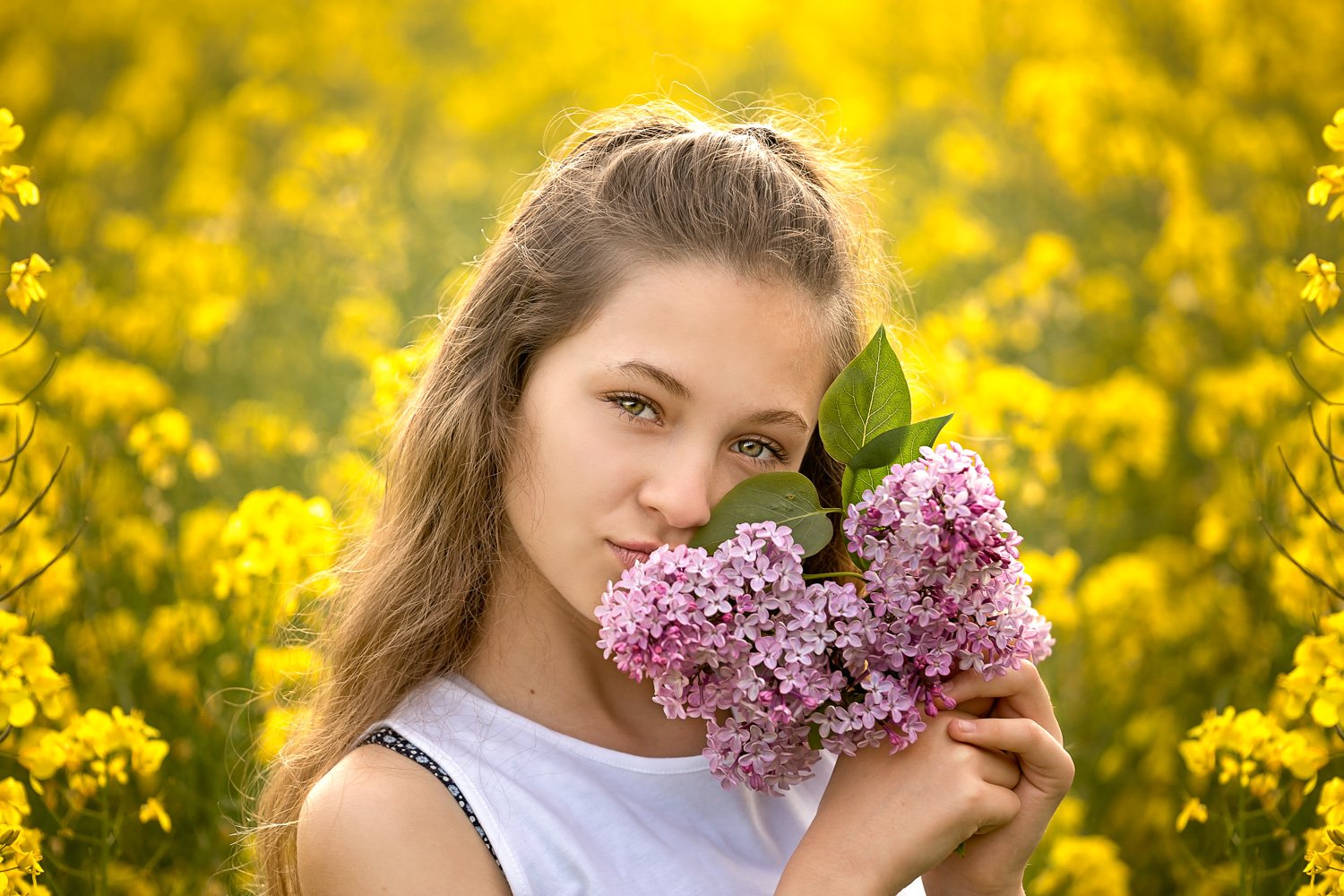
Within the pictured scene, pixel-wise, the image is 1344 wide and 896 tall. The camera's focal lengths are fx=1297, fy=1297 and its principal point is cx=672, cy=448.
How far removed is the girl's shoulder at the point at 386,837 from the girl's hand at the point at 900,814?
1.03 ft

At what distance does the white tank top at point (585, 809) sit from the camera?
1339mm

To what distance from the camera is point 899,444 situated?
1181 mm

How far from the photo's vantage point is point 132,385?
306cm

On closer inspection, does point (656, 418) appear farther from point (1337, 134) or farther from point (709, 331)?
point (1337, 134)

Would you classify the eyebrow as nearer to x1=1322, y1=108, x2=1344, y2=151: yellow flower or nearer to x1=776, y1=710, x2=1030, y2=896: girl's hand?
x1=776, y1=710, x2=1030, y2=896: girl's hand

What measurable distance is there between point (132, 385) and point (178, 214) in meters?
2.56

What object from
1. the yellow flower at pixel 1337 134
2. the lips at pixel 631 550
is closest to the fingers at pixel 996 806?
the lips at pixel 631 550

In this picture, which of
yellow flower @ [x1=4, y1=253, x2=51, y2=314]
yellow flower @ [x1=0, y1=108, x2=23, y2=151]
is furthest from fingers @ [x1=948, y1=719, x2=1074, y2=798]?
yellow flower @ [x1=0, y1=108, x2=23, y2=151]

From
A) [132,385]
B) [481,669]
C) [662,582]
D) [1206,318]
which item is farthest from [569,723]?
[1206,318]

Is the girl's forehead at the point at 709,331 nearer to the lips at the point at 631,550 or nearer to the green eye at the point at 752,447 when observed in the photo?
the green eye at the point at 752,447

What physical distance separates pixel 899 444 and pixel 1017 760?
1.22ft

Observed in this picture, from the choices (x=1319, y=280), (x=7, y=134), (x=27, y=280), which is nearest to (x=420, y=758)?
(x=27, y=280)

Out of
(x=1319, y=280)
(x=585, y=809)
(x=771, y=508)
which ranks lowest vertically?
(x=585, y=809)

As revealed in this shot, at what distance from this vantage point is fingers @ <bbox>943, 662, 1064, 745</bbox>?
1.23 metres
